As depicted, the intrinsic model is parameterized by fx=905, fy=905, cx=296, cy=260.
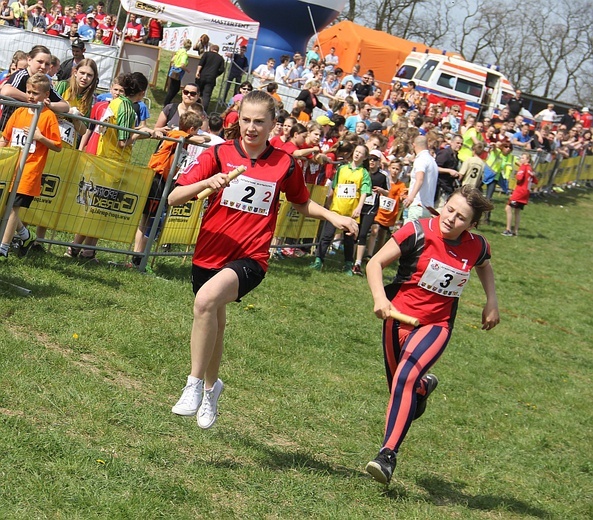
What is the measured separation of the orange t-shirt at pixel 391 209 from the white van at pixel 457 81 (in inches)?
708

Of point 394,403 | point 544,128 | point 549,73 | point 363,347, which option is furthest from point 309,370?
point 549,73

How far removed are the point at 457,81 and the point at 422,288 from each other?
91.2 feet

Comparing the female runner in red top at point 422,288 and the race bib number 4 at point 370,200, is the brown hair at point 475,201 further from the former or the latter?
the race bib number 4 at point 370,200

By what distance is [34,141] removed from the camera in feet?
28.7

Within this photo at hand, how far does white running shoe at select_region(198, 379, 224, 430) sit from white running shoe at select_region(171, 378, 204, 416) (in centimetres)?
13

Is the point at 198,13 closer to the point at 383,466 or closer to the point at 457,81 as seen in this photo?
the point at 457,81

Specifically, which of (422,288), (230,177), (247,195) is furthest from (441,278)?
(230,177)

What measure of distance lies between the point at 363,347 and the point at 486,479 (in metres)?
3.21

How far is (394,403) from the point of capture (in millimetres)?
5773

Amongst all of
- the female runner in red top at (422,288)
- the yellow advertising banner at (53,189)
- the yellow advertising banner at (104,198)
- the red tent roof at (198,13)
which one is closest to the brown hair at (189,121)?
the yellow advertising banner at (104,198)

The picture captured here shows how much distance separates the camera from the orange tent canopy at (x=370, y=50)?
37750 mm

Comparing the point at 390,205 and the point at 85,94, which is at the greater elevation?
the point at 85,94

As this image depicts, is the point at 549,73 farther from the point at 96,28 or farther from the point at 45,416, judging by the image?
the point at 45,416

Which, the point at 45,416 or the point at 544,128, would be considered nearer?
the point at 45,416
